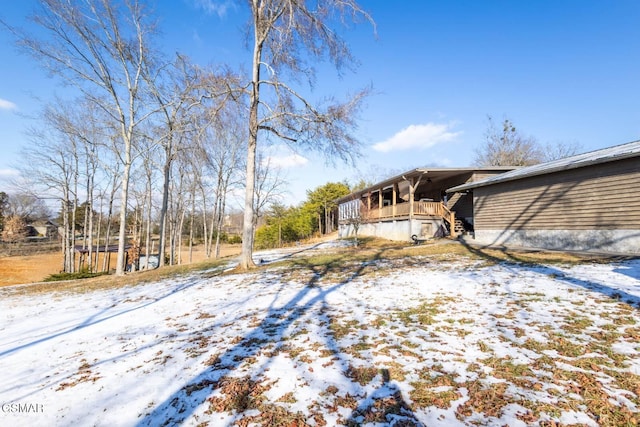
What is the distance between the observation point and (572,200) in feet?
32.3

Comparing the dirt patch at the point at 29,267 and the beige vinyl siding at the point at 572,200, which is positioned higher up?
the beige vinyl siding at the point at 572,200

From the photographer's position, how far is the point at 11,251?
3127 cm

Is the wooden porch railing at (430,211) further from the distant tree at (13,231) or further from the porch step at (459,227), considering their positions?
the distant tree at (13,231)

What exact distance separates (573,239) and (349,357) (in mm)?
10568

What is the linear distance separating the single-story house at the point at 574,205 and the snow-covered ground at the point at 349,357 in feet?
10.0

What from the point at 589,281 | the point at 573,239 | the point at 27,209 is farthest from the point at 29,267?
the point at 573,239

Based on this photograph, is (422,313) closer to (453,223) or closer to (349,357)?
(349,357)

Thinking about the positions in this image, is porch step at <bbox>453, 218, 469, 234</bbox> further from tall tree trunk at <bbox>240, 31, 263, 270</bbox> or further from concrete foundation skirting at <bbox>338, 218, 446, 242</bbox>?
tall tree trunk at <bbox>240, 31, 263, 270</bbox>

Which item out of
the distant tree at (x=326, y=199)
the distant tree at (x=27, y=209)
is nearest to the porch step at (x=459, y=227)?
the distant tree at (x=326, y=199)

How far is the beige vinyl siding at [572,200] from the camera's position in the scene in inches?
331

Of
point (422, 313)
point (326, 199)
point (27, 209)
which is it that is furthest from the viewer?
point (27, 209)

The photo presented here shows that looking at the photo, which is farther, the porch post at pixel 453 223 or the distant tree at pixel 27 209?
the distant tree at pixel 27 209

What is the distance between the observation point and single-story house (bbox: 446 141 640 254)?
8.38 meters

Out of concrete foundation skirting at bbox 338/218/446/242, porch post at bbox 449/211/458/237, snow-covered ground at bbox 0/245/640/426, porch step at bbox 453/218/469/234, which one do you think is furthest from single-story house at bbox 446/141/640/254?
concrete foundation skirting at bbox 338/218/446/242
